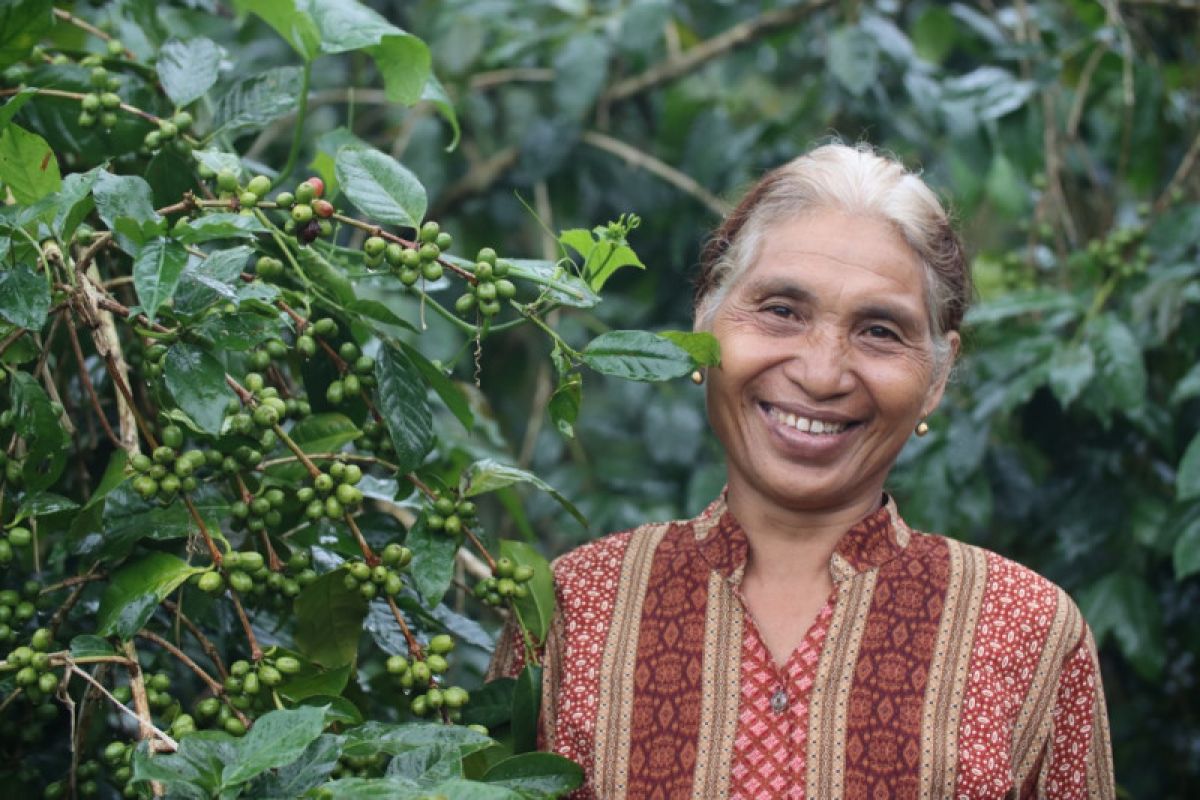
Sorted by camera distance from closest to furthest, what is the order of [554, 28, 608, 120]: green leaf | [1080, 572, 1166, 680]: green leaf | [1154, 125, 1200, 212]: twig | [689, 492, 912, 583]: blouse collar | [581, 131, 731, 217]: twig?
[689, 492, 912, 583]: blouse collar < [1080, 572, 1166, 680]: green leaf < [1154, 125, 1200, 212]: twig < [554, 28, 608, 120]: green leaf < [581, 131, 731, 217]: twig

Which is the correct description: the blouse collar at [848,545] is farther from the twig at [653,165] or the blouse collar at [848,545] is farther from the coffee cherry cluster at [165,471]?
the twig at [653,165]

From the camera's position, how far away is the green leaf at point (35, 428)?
1.33 metres

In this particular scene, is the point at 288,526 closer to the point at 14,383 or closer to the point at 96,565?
the point at 96,565

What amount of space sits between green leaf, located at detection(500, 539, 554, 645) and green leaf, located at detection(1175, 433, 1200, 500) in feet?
3.48

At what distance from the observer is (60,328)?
1.61m

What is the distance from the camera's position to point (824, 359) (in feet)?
4.95

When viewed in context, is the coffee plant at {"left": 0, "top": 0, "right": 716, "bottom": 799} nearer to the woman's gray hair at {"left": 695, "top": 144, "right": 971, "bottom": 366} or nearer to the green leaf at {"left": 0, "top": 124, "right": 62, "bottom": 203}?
the green leaf at {"left": 0, "top": 124, "right": 62, "bottom": 203}

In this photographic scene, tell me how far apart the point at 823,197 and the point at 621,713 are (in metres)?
0.55

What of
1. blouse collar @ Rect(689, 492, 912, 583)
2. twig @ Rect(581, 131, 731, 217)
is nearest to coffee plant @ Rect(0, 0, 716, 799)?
blouse collar @ Rect(689, 492, 912, 583)

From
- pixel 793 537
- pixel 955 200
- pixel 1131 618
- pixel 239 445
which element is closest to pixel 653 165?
pixel 955 200

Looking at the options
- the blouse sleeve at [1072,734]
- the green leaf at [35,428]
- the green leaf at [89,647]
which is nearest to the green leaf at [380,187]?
the green leaf at [35,428]

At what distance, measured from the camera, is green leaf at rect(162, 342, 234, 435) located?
1.24m

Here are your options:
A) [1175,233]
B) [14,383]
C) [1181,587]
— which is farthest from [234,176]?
[1181,587]

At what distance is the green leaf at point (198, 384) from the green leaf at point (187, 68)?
0.41 meters
